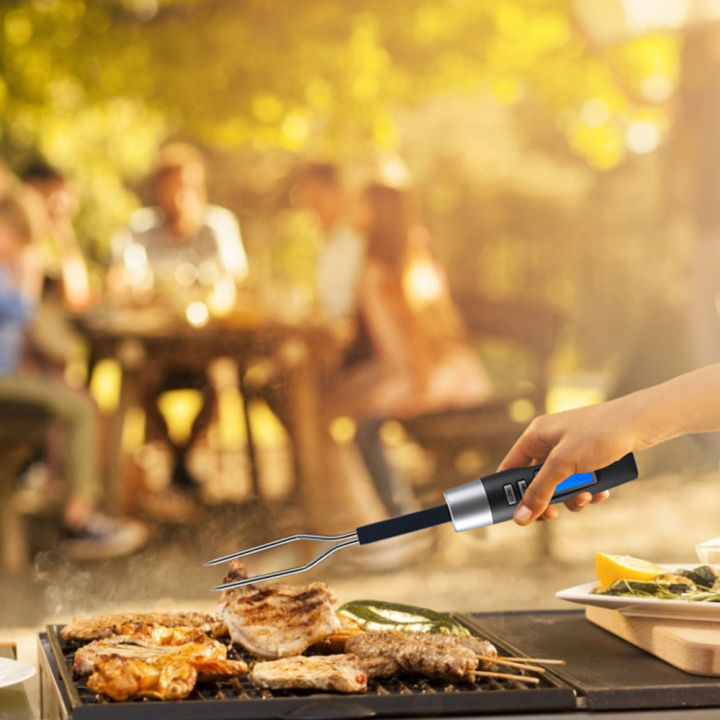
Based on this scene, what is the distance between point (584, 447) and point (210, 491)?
3.91 m

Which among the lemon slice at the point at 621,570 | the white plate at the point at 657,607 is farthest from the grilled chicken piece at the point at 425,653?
the lemon slice at the point at 621,570

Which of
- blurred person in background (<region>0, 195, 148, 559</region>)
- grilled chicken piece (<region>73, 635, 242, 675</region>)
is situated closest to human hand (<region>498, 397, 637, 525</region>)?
grilled chicken piece (<region>73, 635, 242, 675</region>)

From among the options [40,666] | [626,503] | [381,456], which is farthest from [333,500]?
[40,666]

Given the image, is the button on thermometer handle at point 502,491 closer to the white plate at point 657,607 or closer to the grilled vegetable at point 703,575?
the white plate at point 657,607

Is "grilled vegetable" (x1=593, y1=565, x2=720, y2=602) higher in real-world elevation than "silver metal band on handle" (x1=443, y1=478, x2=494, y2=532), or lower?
lower

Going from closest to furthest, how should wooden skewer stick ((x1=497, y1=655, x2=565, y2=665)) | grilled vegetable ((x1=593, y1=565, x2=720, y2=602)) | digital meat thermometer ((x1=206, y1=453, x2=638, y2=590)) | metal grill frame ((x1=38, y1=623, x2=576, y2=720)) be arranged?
metal grill frame ((x1=38, y1=623, x2=576, y2=720)), digital meat thermometer ((x1=206, y1=453, x2=638, y2=590)), wooden skewer stick ((x1=497, y1=655, x2=565, y2=665)), grilled vegetable ((x1=593, y1=565, x2=720, y2=602))

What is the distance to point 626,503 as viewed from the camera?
6055 mm

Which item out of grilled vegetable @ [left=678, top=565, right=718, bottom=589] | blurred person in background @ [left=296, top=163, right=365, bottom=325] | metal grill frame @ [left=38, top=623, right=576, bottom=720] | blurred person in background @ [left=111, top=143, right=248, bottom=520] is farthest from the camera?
blurred person in background @ [left=296, top=163, right=365, bottom=325]

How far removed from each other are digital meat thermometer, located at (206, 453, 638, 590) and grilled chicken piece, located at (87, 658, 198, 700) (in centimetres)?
18

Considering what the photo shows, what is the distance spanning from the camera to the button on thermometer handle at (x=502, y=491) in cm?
184

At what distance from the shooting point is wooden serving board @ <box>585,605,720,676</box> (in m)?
1.86

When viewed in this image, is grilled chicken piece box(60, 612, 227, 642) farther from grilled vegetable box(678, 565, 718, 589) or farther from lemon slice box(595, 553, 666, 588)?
grilled vegetable box(678, 565, 718, 589)

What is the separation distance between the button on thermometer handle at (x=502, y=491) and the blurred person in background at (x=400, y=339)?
12.5 feet

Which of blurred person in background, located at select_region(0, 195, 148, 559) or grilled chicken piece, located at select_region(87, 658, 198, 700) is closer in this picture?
grilled chicken piece, located at select_region(87, 658, 198, 700)
